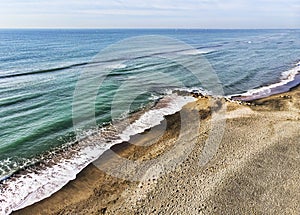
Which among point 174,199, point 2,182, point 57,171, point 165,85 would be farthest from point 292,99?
point 2,182

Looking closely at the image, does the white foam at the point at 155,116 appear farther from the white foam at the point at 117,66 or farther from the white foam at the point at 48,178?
the white foam at the point at 117,66

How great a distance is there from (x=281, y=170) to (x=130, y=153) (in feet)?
29.4

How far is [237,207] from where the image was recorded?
1199 cm

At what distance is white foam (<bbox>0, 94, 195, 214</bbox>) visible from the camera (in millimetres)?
14008

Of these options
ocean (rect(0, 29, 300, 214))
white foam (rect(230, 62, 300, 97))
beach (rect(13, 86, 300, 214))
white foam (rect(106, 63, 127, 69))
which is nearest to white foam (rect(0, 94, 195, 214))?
ocean (rect(0, 29, 300, 214))

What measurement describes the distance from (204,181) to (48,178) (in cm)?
869

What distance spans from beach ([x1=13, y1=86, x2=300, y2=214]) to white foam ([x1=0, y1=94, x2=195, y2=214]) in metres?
0.56

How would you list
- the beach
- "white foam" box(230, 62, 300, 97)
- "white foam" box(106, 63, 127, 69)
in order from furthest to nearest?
1. "white foam" box(106, 63, 127, 69)
2. "white foam" box(230, 62, 300, 97)
3. the beach

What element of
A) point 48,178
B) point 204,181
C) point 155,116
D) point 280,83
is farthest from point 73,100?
point 280,83

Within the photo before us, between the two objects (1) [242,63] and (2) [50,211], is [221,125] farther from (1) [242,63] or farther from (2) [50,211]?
(1) [242,63]

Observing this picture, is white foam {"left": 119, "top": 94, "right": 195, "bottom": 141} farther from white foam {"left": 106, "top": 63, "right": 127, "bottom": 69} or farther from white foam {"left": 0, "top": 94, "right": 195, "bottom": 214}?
white foam {"left": 106, "top": 63, "right": 127, "bottom": 69}

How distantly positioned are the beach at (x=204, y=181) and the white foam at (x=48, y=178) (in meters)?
0.56

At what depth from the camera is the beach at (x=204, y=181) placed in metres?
12.3

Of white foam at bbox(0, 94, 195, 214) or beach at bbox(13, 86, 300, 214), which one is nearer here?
beach at bbox(13, 86, 300, 214)
